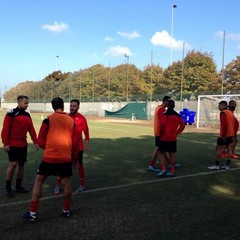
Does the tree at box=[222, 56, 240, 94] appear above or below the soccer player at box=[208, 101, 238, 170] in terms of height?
above

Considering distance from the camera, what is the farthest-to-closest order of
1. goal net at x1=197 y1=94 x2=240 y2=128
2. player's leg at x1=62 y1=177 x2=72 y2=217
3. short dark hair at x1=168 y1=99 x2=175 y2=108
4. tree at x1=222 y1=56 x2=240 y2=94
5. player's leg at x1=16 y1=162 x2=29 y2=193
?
tree at x1=222 y1=56 x2=240 y2=94
goal net at x1=197 y1=94 x2=240 y2=128
short dark hair at x1=168 y1=99 x2=175 y2=108
player's leg at x1=16 y1=162 x2=29 y2=193
player's leg at x1=62 y1=177 x2=72 y2=217

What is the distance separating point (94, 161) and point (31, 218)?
18.3 feet

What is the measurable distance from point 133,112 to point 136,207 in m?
37.8

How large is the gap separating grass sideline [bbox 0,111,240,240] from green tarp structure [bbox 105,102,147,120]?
31972 mm

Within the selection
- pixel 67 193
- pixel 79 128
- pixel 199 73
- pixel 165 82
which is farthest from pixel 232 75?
pixel 67 193

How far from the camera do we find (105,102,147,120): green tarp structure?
4219cm

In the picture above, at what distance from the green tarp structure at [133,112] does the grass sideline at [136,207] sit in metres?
32.0

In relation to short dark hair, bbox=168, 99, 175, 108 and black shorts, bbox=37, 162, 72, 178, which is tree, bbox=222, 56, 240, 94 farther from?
black shorts, bbox=37, 162, 72, 178

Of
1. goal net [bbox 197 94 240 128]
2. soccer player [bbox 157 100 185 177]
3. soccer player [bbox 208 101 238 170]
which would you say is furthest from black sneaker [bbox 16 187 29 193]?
goal net [bbox 197 94 240 128]

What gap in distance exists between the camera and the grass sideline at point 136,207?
16.8 ft

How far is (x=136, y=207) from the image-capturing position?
20.7 ft

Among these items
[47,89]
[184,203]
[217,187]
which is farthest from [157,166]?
[47,89]

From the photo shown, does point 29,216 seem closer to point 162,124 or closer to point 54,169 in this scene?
point 54,169

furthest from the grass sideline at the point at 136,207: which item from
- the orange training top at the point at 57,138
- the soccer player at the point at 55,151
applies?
the orange training top at the point at 57,138
